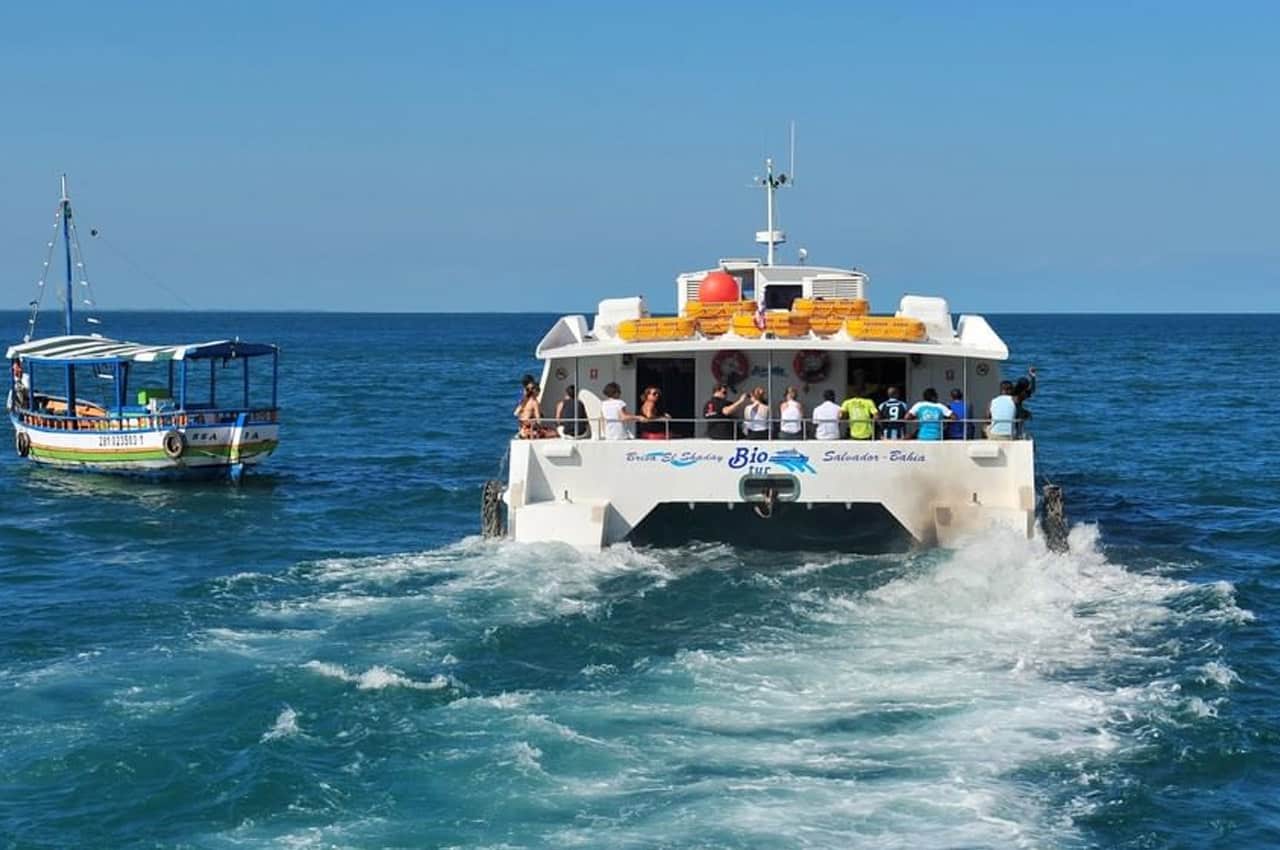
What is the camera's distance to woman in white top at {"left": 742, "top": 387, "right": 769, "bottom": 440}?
68.6 ft

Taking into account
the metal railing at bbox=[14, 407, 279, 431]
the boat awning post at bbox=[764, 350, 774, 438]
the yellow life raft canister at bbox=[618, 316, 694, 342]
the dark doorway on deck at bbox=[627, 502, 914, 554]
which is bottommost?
the dark doorway on deck at bbox=[627, 502, 914, 554]

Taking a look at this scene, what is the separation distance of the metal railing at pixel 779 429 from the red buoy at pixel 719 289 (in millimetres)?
2935

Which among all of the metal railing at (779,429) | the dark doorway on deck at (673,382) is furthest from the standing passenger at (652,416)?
the dark doorway on deck at (673,382)

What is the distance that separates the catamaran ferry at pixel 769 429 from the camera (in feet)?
65.5

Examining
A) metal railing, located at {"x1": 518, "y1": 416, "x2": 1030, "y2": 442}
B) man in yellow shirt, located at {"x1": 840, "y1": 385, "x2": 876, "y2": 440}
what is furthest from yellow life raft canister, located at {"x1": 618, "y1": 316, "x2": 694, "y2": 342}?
man in yellow shirt, located at {"x1": 840, "y1": 385, "x2": 876, "y2": 440}

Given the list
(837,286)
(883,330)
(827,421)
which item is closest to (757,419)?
(827,421)

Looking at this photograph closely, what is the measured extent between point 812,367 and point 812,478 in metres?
3.14

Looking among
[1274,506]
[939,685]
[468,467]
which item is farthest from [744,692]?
[468,467]

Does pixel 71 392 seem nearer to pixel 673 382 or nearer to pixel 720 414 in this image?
pixel 673 382

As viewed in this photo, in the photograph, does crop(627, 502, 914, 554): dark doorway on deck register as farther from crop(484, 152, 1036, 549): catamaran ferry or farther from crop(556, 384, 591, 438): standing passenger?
crop(556, 384, 591, 438): standing passenger

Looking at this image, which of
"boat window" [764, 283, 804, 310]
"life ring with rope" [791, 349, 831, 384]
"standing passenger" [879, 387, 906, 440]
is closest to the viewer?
"standing passenger" [879, 387, 906, 440]

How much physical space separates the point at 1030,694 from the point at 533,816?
5037 mm

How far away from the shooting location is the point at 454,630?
17141mm

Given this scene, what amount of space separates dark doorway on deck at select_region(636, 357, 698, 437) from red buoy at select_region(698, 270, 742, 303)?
189cm
